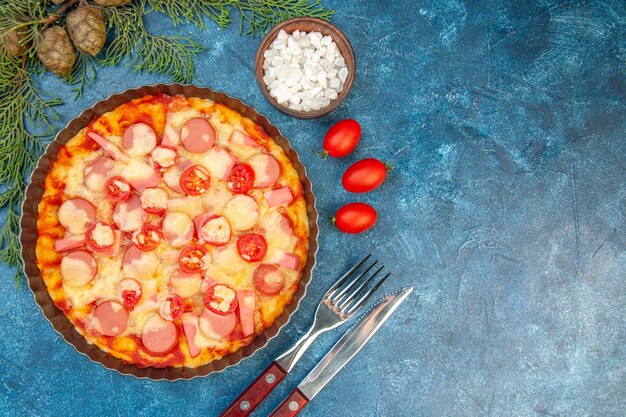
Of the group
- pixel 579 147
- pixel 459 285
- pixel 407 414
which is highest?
pixel 579 147

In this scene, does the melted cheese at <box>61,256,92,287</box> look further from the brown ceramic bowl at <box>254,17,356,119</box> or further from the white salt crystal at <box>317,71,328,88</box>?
the white salt crystal at <box>317,71,328,88</box>

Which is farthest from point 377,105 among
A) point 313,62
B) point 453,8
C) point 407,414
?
point 407,414

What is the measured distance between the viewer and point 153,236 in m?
3.48

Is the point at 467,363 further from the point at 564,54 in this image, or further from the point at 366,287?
the point at 564,54

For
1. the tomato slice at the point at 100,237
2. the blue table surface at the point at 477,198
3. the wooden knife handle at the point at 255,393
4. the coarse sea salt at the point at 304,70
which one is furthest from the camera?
the blue table surface at the point at 477,198

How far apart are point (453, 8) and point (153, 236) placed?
251cm

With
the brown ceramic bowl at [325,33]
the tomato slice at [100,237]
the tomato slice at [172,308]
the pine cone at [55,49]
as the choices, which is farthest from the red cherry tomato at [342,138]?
the pine cone at [55,49]

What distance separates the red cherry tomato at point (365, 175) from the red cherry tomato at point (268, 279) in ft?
2.47

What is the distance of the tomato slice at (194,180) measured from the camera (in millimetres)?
3475

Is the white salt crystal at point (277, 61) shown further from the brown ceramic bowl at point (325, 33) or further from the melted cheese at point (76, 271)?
the melted cheese at point (76, 271)

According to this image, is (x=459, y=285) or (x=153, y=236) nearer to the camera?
(x=153, y=236)

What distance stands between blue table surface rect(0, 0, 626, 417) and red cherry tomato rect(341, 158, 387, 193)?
7.4 inches

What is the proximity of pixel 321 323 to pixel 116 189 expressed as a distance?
1519 mm

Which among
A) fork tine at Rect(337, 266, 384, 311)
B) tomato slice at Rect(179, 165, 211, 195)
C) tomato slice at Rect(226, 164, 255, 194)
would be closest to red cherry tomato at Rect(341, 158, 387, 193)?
fork tine at Rect(337, 266, 384, 311)
